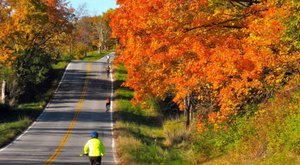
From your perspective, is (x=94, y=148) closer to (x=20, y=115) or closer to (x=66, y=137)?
(x=66, y=137)

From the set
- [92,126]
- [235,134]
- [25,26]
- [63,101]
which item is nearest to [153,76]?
[235,134]

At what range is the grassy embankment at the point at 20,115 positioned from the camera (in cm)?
3685

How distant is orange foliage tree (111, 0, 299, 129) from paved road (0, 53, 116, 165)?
762 cm

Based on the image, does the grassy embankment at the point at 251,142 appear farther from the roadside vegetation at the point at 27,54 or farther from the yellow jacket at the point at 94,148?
the roadside vegetation at the point at 27,54

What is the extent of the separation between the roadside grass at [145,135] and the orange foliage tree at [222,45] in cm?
458

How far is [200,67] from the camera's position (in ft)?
63.4

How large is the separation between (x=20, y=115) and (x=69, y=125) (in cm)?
739

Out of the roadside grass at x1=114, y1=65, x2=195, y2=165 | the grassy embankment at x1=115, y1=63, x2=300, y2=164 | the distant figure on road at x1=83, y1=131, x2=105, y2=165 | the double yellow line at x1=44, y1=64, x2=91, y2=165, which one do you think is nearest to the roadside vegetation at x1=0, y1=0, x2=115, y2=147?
the double yellow line at x1=44, y1=64, x2=91, y2=165

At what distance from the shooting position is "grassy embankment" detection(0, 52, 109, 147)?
36.9 m

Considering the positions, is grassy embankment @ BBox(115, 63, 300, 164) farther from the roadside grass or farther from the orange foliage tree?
the orange foliage tree

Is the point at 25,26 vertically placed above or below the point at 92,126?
above

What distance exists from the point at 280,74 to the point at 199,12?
3893 millimetres

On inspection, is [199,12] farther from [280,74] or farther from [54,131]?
[54,131]

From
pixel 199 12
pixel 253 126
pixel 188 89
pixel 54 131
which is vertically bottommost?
pixel 54 131
